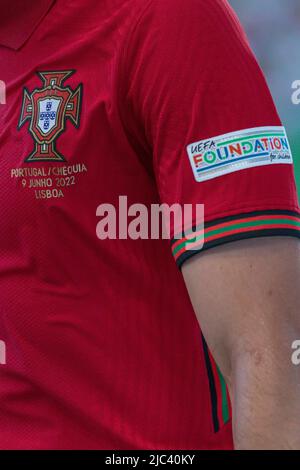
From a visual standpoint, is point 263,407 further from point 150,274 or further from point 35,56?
point 35,56

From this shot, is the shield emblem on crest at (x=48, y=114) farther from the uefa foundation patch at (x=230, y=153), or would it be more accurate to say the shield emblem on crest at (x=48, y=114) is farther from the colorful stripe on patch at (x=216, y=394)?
the colorful stripe on patch at (x=216, y=394)

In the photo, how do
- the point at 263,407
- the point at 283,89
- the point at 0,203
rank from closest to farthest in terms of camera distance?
the point at 263,407 < the point at 0,203 < the point at 283,89

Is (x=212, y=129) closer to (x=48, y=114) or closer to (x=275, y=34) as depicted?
(x=48, y=114)

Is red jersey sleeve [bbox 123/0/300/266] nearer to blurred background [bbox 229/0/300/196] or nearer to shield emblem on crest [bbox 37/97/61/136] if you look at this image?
shield emblem on crest [bbox 37/97/61/136]

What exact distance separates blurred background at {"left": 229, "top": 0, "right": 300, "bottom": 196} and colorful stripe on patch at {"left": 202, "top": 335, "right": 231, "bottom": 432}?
328 cm

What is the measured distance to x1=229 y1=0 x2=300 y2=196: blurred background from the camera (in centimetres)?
427

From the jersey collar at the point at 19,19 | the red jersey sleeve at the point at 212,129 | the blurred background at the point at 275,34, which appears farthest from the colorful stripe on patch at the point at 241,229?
the blurred background at the point at 275,34

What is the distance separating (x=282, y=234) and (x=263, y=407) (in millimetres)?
170

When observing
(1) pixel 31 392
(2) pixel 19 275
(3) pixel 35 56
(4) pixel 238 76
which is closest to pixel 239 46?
(4) pixel 238 76

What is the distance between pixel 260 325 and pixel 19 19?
1.63ft

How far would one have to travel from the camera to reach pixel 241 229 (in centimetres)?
89

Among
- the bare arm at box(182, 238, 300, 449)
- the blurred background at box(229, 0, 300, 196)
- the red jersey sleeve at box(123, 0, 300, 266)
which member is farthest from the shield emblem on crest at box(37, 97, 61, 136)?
the blurred background at box(229, 0, 300, 196)

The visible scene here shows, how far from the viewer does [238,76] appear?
0.91 metres

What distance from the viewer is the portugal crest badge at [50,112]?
38.9 inches
